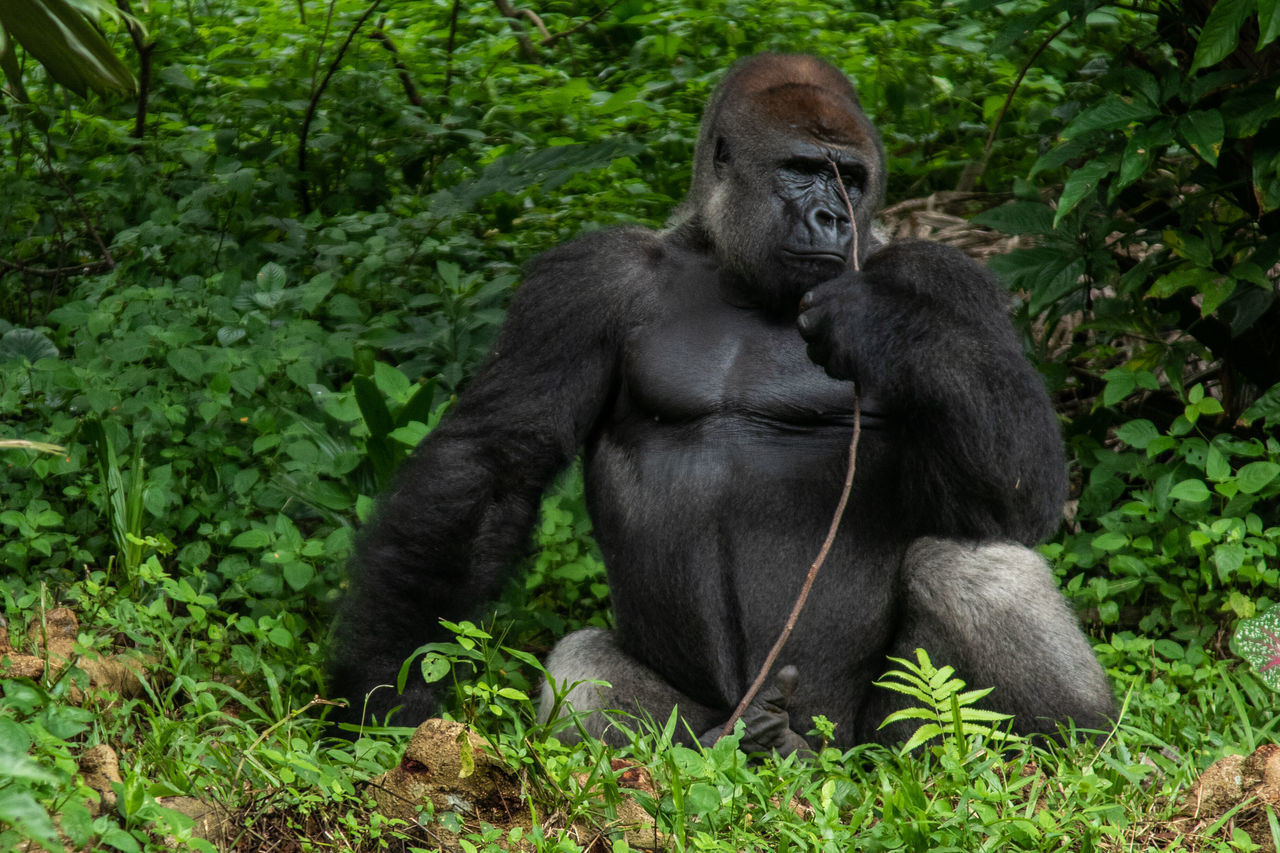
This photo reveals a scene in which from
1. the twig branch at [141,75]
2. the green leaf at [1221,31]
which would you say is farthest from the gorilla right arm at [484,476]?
the twig branch at [141,75]

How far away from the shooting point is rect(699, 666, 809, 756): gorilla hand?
2.97 m

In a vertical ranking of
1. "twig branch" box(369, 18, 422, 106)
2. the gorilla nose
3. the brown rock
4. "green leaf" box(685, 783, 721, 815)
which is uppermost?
the gorilla nose

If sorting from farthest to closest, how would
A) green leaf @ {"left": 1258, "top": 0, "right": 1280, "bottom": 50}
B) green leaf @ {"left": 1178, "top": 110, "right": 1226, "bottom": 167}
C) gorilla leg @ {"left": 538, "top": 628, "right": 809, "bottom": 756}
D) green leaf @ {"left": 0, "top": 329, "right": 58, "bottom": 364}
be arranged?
1. green leaf @ {"left": 0, "top": 329, "right": 58, "bottom": 364}
2. green leaf @ {"left": 1178, "top": 110, "right": 1226, "bottom": 167}
3. gorilla leg @ {"left": 538, "top": 628, "right": 809, "bottom": 756}
4. green leaf @ {"left": 1258, "top": 0, "right": 1280, "bottom": 50}

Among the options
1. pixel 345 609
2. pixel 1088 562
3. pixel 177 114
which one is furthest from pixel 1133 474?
pixel 177 114

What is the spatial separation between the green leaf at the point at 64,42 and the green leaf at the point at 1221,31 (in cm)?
247

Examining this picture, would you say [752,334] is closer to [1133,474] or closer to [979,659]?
[979,659]

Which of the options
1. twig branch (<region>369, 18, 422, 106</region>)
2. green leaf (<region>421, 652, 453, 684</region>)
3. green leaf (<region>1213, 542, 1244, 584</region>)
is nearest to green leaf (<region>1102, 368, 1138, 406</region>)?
green leaf (<region>1213, 542, 1244, 584</region>)

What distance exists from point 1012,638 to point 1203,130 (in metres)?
1.47

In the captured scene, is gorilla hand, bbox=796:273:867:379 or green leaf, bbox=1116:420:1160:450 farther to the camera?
green leaf, bbox=1116:420:1160:450

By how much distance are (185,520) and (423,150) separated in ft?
6.84

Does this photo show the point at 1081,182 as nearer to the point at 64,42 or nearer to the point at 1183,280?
the point at 1183,280

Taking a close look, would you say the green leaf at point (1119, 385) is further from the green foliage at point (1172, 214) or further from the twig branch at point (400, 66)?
the twig branch at point (400, 66)

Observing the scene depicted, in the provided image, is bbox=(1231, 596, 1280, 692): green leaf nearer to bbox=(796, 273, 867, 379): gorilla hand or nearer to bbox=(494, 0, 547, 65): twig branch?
bbox=(796, 273, 867, 379): gorilla hand

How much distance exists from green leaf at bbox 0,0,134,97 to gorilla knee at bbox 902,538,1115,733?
2105 millimetres
